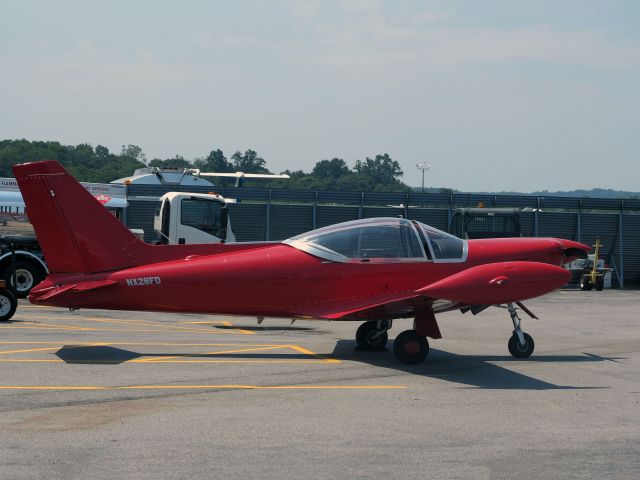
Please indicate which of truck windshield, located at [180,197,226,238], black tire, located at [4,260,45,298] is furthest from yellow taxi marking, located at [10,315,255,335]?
truck windshield, located at [180,197,226,238]

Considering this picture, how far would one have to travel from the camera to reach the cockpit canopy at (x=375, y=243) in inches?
537

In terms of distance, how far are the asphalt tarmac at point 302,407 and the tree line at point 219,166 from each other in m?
76.6

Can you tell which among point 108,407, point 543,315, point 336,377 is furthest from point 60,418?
point 543,315

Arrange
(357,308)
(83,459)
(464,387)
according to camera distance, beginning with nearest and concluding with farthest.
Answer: (83,459)
(464,387)
(357,308)

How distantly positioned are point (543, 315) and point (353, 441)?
14.5 metres

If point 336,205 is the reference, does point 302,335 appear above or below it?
below

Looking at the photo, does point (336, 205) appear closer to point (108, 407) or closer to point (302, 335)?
point (302, 335)

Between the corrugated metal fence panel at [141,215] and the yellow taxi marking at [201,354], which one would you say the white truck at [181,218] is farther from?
the yellow taxi marking at [201,354]

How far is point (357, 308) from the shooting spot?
13227 mm

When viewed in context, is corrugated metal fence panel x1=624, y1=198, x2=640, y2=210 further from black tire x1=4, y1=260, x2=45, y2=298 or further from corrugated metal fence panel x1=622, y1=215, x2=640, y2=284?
black tire x1=4, y1=260, x2=45, y2=298

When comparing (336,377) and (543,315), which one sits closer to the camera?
(336,377)

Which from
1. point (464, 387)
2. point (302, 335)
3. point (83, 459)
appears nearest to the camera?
point (83, 459)

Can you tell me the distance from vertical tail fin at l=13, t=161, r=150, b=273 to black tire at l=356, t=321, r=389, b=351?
149 inches

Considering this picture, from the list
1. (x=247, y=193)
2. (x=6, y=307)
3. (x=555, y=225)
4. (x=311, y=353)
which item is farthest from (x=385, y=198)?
(x=311, y=353)
